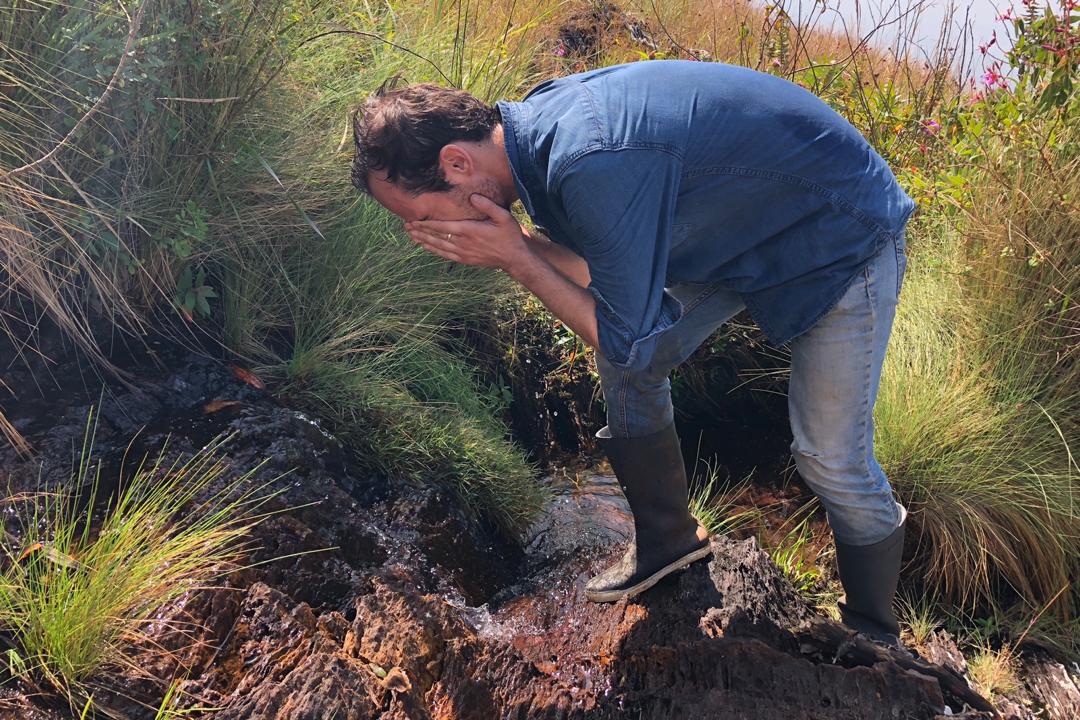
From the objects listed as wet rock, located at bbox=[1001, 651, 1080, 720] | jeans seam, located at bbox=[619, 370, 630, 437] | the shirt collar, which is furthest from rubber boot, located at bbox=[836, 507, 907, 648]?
the shirt collar

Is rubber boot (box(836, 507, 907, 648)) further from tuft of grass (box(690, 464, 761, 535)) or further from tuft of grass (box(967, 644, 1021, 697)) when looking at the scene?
tuft of grass (box(690, 464, 761, 535))

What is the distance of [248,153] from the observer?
3281 millimetres

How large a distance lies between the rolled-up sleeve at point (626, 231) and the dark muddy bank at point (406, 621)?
95 cm

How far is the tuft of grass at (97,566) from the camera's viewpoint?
2.06m

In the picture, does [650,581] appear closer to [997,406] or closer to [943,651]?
[943,651]

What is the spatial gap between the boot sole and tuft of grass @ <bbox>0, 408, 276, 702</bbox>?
1.12 metres

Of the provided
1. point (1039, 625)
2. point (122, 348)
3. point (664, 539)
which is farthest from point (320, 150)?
point (1039, 625)

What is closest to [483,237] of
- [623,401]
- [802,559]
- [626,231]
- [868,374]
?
[626,231]

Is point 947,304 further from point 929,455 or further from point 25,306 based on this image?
point 25,306

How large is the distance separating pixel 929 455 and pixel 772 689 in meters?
1.62

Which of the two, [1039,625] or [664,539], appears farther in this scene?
[1039,625]

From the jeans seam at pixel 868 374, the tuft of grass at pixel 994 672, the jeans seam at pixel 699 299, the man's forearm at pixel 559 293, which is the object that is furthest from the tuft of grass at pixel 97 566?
the tuft of grass at pixel 994 672

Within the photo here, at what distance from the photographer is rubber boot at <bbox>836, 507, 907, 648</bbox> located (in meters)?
2.76

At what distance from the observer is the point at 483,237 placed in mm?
2281
